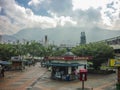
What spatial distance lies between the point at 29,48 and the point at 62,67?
319ft

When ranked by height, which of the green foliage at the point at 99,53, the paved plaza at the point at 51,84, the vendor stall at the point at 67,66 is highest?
the green foliage at the point at 99,53

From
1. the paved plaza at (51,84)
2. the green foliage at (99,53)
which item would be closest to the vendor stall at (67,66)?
the paved plaza at (51,84)

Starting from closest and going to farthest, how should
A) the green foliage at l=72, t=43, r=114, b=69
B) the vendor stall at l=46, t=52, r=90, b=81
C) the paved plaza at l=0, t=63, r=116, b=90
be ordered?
the paved plaza at l=0, t=63, r=116, b=90, the vendor stall at l=46, t=52, r=90, b=81, the green foliage at l=72, t=43, r=114, b=69

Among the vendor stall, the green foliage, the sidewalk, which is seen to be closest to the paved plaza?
the sidewalk

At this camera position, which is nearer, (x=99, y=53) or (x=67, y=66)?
(x=67, y=66)

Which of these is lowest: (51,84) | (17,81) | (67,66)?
(51,84)

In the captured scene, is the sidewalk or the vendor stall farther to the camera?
the vendor stall

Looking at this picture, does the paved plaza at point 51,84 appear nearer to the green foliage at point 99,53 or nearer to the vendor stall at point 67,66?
the vendor stall at point 67,66

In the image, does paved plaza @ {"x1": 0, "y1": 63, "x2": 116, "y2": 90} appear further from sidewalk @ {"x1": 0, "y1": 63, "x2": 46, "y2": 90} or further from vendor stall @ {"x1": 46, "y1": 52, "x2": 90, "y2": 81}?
vendor stall @ {"x1": 46, "y1": 52, "x2": 90, "y2": 81}

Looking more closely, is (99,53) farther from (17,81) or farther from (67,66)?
(17,81)

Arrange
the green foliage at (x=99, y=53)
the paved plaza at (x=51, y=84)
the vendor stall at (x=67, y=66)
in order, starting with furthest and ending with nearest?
the green foliage at (x=99, y=53) < the vendor stall at (x=67, y=66) < the paved plaza at (x=51, y=84)

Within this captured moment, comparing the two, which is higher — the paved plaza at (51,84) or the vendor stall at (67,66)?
the vendor stall at (67,66)

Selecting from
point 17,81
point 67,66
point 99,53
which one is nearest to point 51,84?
point 17,81

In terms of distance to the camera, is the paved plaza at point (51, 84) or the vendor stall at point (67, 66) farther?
the vendor stall at point (67, 66)
